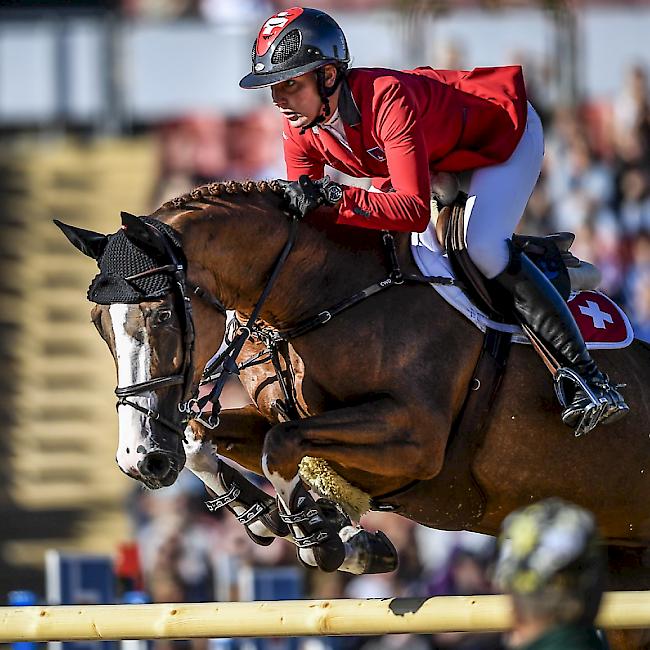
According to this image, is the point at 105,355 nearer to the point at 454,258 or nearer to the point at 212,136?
the point at 212,136

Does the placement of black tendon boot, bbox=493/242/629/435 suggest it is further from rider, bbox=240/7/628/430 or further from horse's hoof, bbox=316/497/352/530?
horse's hoof, bbox=316/497/352/530

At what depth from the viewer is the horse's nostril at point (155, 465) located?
4.89m

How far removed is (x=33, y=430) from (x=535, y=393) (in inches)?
314

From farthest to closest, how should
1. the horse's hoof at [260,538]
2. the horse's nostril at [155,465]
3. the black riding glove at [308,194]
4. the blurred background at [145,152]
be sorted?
1. the blurred background at [145,152]
2. the horse's hoof at [260,538]
3. the black riding glove at [308,194]
4. the horse's nostril at [155,465]

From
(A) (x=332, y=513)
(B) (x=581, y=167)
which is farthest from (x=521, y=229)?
(A) (x=332, y=513)

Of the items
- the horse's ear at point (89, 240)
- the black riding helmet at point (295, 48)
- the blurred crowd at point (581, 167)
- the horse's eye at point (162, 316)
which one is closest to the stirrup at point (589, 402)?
the black riding helmet at point (295, 48)

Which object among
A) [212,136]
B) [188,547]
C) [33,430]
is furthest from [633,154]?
[33,430]

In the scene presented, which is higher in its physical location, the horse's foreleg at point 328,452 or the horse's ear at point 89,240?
the horse's ear at point 89,240

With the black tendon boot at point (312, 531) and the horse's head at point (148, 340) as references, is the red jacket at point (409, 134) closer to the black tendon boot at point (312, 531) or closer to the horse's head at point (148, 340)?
the horse's head at point (148, 340)

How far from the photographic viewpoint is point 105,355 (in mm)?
13375

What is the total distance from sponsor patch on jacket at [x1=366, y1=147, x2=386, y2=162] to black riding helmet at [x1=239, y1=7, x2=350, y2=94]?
336 millimetres

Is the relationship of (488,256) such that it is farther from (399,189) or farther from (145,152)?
(145,152)

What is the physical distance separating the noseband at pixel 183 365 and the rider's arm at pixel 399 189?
24.2 inches

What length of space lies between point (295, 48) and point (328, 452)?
1.46m
